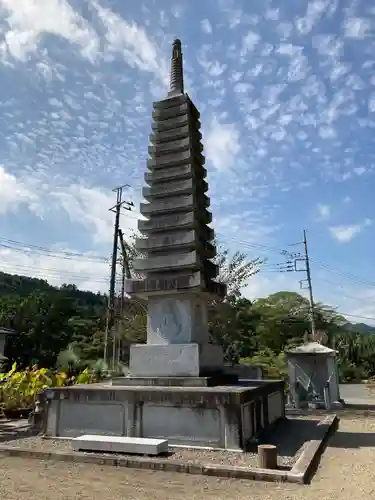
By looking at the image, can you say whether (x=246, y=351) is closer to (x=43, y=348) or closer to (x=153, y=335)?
(x=43, y=348)

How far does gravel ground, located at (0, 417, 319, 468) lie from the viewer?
8320 mm

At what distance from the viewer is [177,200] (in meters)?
12.8

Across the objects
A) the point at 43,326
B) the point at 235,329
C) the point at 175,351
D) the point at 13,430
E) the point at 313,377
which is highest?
the point at 43,326

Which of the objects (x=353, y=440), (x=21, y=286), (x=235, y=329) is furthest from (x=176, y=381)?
(x=21, y=286)

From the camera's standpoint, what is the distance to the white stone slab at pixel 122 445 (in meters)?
8.55

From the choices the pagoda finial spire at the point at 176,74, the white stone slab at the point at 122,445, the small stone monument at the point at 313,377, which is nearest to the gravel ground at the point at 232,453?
the white stone slab at the point at 122,445

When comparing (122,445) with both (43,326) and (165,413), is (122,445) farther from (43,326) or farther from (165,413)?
(43,326)

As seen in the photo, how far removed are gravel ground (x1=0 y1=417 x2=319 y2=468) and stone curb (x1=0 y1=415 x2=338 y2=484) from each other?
24cm

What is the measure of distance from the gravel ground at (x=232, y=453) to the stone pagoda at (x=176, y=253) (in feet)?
7.33

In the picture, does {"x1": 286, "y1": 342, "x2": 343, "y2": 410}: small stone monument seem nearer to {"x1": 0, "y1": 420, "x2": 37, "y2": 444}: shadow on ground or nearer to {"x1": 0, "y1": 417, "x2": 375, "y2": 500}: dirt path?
{"x1": 0, "y1": 417, "x2": 375, "y2": 500}: dirt path

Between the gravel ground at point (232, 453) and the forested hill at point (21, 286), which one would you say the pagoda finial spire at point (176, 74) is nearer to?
the gravel ground at point (232, 453)

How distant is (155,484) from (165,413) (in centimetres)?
285

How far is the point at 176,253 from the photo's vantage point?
12.3m

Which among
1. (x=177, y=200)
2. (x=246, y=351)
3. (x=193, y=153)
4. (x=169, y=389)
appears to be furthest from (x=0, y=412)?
(x=246, y=351)
